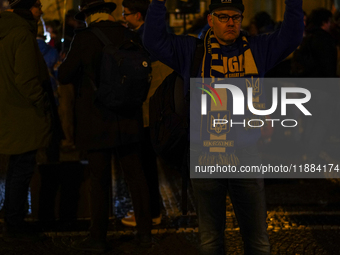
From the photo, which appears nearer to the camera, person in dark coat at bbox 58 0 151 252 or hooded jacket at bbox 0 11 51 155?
person in dark coat at bbox 58 0 151 252

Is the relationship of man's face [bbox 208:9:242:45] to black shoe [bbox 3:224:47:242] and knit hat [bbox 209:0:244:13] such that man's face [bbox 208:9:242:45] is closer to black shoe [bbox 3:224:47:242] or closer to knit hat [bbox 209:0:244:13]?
knit hat [bbox 209:0:244:13]

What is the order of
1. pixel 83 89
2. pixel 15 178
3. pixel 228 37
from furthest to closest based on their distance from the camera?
pixel 15 178 < pixel 83 89 < pixel 228 37

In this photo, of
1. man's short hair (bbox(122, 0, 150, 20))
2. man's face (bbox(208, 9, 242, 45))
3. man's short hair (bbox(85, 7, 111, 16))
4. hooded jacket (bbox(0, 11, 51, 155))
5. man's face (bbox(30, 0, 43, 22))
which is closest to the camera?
man's face (bbox(208, 9, 242, 45))

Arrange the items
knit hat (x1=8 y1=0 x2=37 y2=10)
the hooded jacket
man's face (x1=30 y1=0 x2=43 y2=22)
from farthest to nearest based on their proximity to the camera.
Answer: man's face (x1=30 y1=0 x2=43 y2=22)
knit hat (x1=8 y1=0 x2=37 y2=10)
the hooded jacket

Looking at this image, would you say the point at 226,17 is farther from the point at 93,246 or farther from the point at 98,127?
the point at 93,246

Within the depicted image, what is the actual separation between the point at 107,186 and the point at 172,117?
1.46 m

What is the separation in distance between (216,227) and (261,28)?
19.4 ft

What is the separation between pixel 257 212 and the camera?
3053 mm

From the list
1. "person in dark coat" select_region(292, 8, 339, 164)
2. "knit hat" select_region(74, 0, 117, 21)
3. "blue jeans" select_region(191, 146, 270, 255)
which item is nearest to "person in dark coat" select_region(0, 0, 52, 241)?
"knit hat" select_region(74, 0, 117, 21)

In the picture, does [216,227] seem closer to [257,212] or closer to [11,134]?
[257,212]

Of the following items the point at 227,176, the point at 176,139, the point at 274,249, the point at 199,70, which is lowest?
the point at 274,249

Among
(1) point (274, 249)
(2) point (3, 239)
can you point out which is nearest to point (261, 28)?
(1) point (274, 249)

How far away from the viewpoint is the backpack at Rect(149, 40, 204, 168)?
3066mm

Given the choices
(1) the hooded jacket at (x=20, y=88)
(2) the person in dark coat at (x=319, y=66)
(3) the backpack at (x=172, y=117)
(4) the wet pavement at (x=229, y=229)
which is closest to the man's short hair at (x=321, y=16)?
(2) the person in dark coat at (x=319, y=66)
